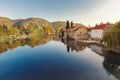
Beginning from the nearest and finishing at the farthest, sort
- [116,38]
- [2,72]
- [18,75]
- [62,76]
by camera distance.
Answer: [62,76], [18,75], [2,72], [116,38]

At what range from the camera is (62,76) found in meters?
18.9

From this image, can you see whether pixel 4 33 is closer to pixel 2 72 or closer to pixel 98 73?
pixel 2 72

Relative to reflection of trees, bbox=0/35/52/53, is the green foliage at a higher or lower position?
higher

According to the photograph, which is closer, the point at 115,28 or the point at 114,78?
the point at 114,78

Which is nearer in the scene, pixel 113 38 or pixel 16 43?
pixel 113 38

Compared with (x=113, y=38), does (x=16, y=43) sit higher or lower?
lower

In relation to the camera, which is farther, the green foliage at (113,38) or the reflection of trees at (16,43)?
the reflection of trees at (16,43)

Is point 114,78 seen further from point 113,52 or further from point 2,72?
point 113,52

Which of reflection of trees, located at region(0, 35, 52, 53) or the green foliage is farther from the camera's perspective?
reflection of trees, located at region(0, 35, 52, 53)

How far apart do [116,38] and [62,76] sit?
48.3 ft

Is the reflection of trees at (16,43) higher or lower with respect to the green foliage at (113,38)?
lower

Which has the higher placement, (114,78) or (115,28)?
(115,28)

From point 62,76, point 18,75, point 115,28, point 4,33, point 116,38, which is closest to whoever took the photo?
point 62,76

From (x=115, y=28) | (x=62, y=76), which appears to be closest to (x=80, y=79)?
(x=62, y=76)
